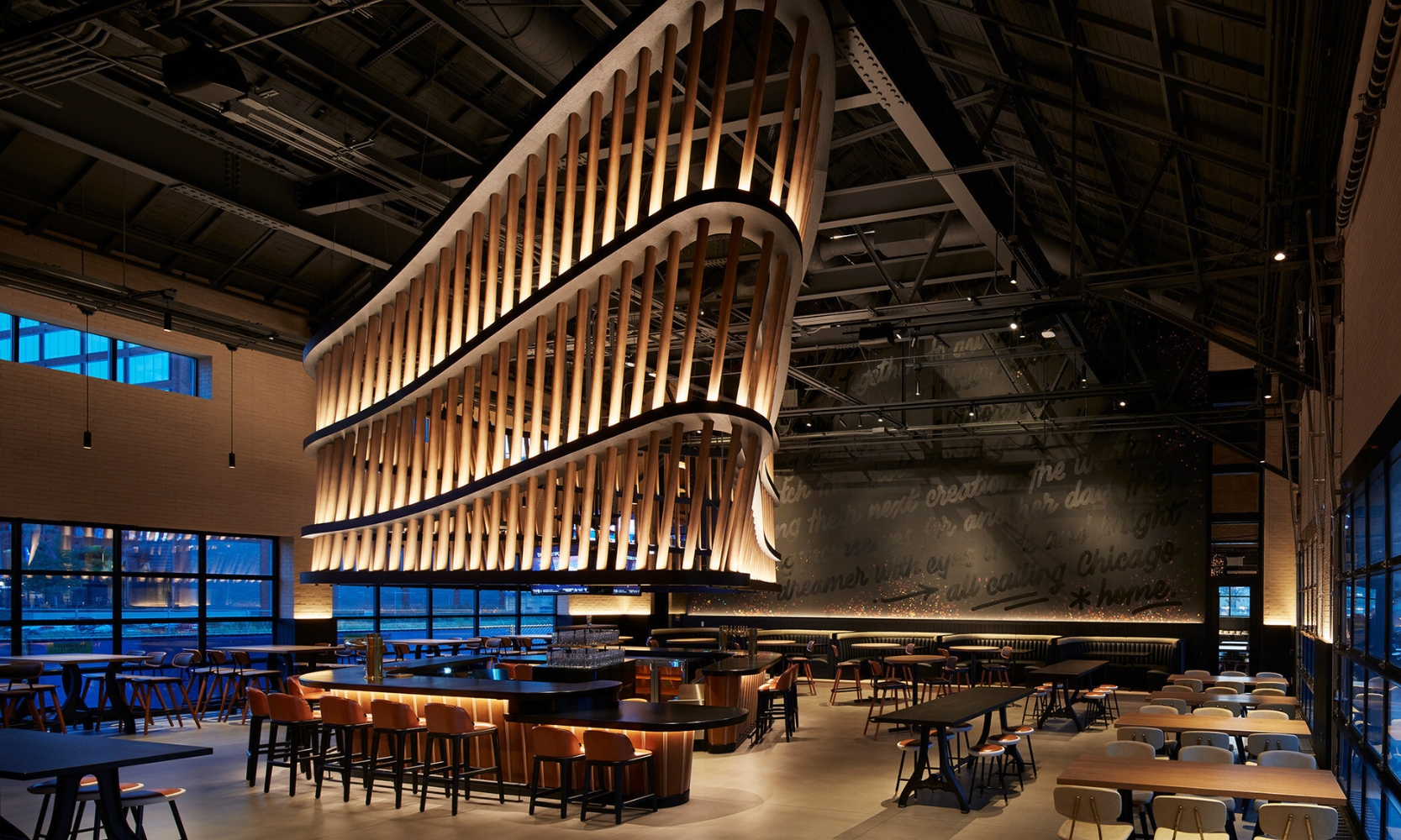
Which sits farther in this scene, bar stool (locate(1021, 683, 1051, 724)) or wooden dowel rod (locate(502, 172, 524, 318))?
bar stool (locate(1021, 683, 1051, 724))

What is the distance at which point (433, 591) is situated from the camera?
69.8ft

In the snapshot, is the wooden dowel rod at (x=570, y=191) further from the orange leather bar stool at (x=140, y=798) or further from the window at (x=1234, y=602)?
the window at (x=1234, y=602)

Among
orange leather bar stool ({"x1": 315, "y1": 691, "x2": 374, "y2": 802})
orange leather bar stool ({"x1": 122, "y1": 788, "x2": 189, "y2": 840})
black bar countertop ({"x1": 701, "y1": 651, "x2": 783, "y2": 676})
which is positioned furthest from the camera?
black bar countertop ({"x1": 701, "y1": 651, "x2": 783, "y2": 676})

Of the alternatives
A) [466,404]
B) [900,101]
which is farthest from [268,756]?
[900,101]

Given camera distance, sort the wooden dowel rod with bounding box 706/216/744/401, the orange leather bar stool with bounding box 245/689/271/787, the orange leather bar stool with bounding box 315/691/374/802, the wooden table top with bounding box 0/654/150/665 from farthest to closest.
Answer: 1. the wooden table top with bounding box 0/654/150/665
2. the orange leather bar stool with bounding box 245/689/271/787
3. the orange leather bar stool with bounding box 315/691/374/802
4. the wooden dowel rod with bounding box 706/216/744/401

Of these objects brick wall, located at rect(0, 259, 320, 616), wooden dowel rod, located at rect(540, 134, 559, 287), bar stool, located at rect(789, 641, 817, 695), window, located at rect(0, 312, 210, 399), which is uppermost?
wooden dowel rod, located at rect(540, 134, 559, 287)

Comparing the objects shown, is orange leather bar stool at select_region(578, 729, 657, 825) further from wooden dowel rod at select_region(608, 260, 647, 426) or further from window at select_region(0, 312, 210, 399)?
window at select_region(0, 312, 210, 399)

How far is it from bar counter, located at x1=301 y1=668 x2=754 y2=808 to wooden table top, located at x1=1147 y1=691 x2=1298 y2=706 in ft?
18.1

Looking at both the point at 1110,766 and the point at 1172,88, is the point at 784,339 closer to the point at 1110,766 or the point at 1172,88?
the point at 1172,88

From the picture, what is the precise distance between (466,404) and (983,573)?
14.8 m

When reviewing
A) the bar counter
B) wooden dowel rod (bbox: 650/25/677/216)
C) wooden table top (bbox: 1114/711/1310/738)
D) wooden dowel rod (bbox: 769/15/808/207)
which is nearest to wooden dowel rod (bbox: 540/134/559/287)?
wooden dowel rod (bbox: 650/25/677/216)

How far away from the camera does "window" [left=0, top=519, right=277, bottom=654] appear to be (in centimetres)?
1395

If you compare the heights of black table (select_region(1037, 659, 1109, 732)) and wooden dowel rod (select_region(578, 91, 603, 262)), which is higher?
wooden dowel rod (select_region(578, 91, 603, 262))

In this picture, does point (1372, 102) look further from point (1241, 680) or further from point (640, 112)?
point (1241, 680)
